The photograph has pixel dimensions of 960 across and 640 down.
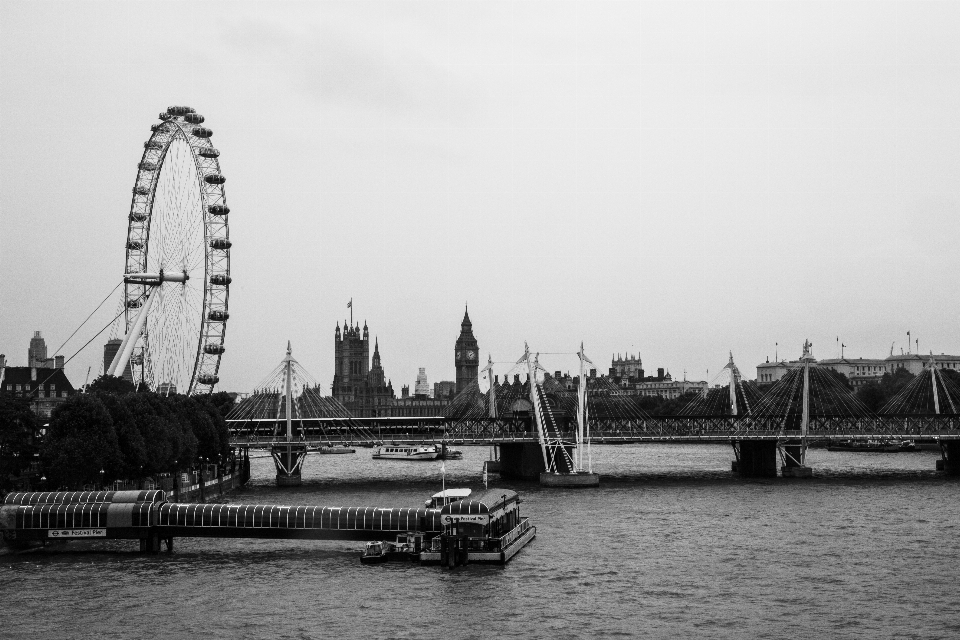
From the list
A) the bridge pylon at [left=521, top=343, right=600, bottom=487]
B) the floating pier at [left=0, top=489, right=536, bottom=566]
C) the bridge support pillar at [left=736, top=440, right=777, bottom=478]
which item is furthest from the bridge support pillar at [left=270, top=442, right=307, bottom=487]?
the floating pier at [left=0, top=489, right=536, bottom=566]

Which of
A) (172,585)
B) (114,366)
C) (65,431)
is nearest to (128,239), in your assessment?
(114,366)

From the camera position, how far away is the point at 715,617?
52500 mm

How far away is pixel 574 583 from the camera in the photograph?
198 feet

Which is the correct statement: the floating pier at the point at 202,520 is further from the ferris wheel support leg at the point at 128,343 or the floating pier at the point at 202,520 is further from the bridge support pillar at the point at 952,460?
the bridge support pillar at the point at 952,460

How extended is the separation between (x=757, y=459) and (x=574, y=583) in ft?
232

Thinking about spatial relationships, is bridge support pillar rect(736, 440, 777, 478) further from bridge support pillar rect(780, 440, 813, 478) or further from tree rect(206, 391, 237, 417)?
tree rect(206, 391, 237, 417)

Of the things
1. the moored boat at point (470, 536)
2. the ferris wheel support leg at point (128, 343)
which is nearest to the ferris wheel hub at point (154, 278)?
the ferris wheel support leg at point (128, 343)

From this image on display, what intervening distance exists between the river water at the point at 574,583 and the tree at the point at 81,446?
732 centimetres

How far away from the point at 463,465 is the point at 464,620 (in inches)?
4476

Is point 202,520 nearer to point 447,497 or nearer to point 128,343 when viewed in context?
point 447,497

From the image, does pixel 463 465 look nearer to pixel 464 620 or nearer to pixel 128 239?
pixel 128 239

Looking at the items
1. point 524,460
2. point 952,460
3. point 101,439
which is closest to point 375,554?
point 101,439

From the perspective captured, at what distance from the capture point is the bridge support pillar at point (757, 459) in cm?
12644

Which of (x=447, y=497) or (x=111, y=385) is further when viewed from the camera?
(x=111, y=385)
